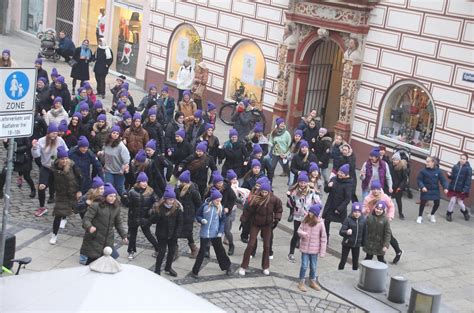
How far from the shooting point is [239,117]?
2045 cm

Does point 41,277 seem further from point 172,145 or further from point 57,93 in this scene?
point 57,93

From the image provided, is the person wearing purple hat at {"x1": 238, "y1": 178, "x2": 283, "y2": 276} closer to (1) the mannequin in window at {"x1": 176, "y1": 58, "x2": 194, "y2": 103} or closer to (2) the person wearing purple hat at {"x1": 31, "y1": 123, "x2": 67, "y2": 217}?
(2) the person wearing purple hat at {"x1": 31, "y1": 123, "x2": 67, "y2": 217}

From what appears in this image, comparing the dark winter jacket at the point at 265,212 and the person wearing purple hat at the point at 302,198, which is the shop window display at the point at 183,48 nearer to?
the person wearing purple hat at the point at 302,198

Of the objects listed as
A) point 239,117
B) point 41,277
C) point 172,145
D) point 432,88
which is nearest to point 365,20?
point 432,88

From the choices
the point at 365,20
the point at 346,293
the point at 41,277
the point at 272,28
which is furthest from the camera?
the point at 272,28

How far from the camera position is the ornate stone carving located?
20.9 m

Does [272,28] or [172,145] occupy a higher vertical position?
[272,28]

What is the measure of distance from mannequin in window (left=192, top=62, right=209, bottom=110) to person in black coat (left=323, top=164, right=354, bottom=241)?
929cm

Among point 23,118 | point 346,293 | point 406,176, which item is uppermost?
point 23,118

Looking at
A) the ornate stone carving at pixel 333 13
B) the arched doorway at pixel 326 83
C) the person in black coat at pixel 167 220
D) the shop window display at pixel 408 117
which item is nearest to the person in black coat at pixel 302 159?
the person in black coat at pixel 167 220

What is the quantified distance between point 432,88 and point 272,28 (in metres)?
5.92

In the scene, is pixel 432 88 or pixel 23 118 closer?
pixel 23 118

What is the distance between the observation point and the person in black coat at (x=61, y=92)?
756 inches

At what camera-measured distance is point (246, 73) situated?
81.8 feet
